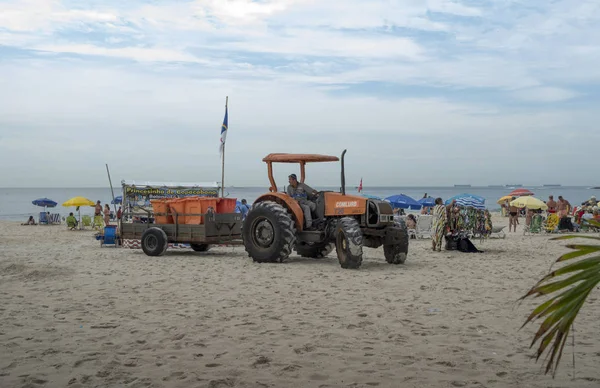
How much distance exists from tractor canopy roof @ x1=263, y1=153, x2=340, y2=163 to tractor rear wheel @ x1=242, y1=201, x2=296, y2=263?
34.3 inches

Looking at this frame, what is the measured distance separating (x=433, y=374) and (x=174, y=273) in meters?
6.39

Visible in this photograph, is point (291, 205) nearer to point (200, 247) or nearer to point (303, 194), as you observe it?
point (303, 194)

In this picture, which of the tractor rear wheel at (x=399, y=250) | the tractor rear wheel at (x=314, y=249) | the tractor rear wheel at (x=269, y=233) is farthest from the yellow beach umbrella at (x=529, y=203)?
the tractor rear wheel at (x=269, y=233)

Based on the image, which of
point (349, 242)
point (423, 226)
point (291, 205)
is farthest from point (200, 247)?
point (423, 226)

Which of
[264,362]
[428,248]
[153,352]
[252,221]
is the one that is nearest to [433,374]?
[264,362]

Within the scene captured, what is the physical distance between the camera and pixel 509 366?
15.1ft

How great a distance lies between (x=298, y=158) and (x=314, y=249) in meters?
1.99

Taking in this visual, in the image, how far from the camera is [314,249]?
484 inches

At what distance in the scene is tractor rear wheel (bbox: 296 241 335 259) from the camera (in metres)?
12.3

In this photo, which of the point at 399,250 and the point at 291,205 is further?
the point at 291,205

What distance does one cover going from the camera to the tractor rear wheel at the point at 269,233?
11.0 meters

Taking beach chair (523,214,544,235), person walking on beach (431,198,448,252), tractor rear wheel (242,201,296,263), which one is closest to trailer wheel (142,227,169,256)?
tractor rear wheel (242,201,296,263)

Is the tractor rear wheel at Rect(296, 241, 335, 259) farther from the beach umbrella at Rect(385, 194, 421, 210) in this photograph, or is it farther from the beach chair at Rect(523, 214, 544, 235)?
the beach umbrella at Rect(385, 194, 421, 210)

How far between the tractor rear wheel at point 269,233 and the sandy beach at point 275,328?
0.59 metres
